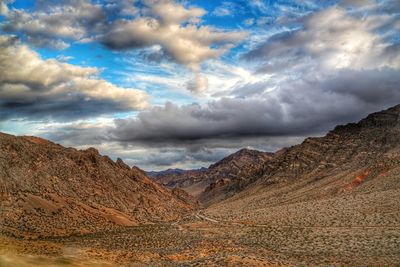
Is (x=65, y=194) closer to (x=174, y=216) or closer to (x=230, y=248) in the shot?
(x=174, y=216)

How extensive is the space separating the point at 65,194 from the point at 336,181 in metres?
60.7

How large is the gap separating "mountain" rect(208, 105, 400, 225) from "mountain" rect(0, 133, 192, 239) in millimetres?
19543

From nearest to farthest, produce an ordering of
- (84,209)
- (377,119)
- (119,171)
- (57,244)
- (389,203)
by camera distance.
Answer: (57,244) → (389,203) → (84,209) → (119,171) → (377,119)

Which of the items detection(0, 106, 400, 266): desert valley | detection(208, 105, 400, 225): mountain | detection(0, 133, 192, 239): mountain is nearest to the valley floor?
detection(0, 106, 400, 266): desert valley

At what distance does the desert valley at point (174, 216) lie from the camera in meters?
38.9

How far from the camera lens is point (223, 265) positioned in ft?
110

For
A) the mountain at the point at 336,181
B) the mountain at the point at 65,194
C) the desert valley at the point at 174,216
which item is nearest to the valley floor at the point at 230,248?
the desert valley at the point at 174,216

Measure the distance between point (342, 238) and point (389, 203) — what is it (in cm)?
2077

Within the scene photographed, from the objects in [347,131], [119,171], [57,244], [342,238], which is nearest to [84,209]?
[57,244]

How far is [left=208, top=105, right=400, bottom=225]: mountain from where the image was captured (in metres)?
62.8

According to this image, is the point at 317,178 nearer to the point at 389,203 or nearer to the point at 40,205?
the point at 389,203

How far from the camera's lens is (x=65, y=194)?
266 feet

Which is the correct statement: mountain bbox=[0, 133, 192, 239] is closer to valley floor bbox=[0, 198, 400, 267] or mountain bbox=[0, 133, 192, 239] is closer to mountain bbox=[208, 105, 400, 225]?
valley floor bbox=[0, 198, 400, 267]

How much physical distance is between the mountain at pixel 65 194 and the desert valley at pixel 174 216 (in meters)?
0.22
